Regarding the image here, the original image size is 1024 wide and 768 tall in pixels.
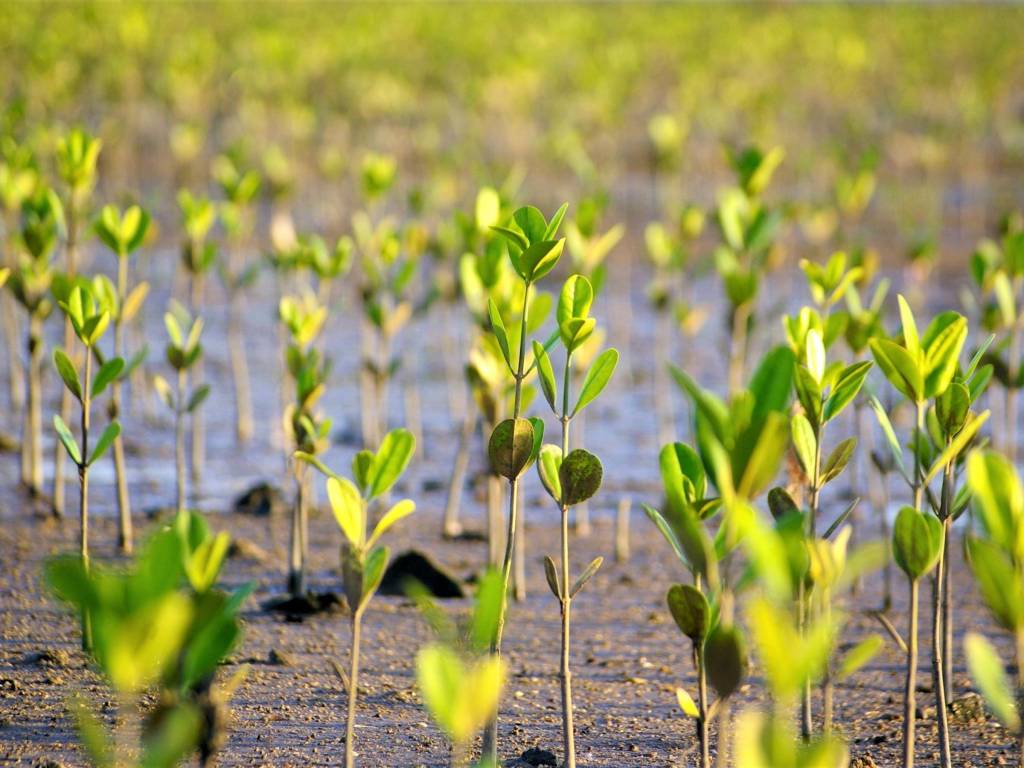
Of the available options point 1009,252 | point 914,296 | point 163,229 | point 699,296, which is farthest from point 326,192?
point 1009,252

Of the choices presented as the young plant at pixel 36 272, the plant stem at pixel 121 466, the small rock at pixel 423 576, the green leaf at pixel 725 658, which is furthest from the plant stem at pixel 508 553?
the young plant at pixel 36 272

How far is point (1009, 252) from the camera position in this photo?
374 centimetres

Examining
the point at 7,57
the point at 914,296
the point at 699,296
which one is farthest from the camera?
the point at 7,57

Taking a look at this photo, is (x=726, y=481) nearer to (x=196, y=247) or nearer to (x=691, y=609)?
(x=691, y=609)

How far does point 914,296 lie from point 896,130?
32.8 ft

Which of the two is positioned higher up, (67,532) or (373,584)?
(67,532)

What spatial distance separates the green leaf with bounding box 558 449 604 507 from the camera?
240 centimetres

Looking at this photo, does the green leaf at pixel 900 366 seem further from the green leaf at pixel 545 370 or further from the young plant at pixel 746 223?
the young plant at pixel 746 223

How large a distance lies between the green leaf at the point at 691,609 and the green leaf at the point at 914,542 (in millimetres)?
325

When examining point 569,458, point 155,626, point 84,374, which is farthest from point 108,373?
point 155,626

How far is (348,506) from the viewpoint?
81.4 inches

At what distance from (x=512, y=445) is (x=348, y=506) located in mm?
468

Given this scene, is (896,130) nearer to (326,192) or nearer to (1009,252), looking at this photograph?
(326,192)

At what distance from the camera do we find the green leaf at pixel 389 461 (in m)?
2.22
